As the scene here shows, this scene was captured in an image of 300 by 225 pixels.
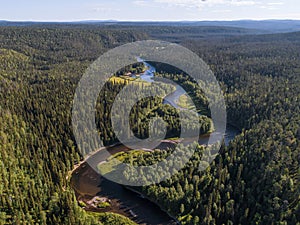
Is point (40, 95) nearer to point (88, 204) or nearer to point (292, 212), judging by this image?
point (88, 204)

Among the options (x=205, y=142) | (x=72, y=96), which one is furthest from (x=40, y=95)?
(x=205, y=142)

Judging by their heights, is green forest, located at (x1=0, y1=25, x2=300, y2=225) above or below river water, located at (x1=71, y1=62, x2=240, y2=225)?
above

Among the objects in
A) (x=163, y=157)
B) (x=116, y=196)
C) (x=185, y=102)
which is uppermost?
(x=185, y=102)

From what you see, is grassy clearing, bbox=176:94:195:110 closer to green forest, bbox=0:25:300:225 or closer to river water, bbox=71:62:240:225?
green forest, bbox=0:25:300:225

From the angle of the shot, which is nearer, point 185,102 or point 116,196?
point 116,196

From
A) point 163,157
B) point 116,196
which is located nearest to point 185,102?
point 163,157

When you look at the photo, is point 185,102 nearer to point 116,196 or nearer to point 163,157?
point 163,157

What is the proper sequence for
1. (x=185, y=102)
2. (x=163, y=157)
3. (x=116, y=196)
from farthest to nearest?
(x=185, y=102), (x=163, y=157), (x=116, y=196)

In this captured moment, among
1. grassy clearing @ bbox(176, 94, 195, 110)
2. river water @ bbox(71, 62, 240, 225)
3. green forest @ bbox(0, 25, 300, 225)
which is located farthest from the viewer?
grassy clearing @ bbox(176, 94, 195, 110)

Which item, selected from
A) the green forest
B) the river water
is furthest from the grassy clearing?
the river water

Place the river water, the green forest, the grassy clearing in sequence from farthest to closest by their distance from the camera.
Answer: the grassy clearing
the river water
the green forest

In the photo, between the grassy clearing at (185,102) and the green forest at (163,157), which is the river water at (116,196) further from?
the grassy clearing at (185,102)
